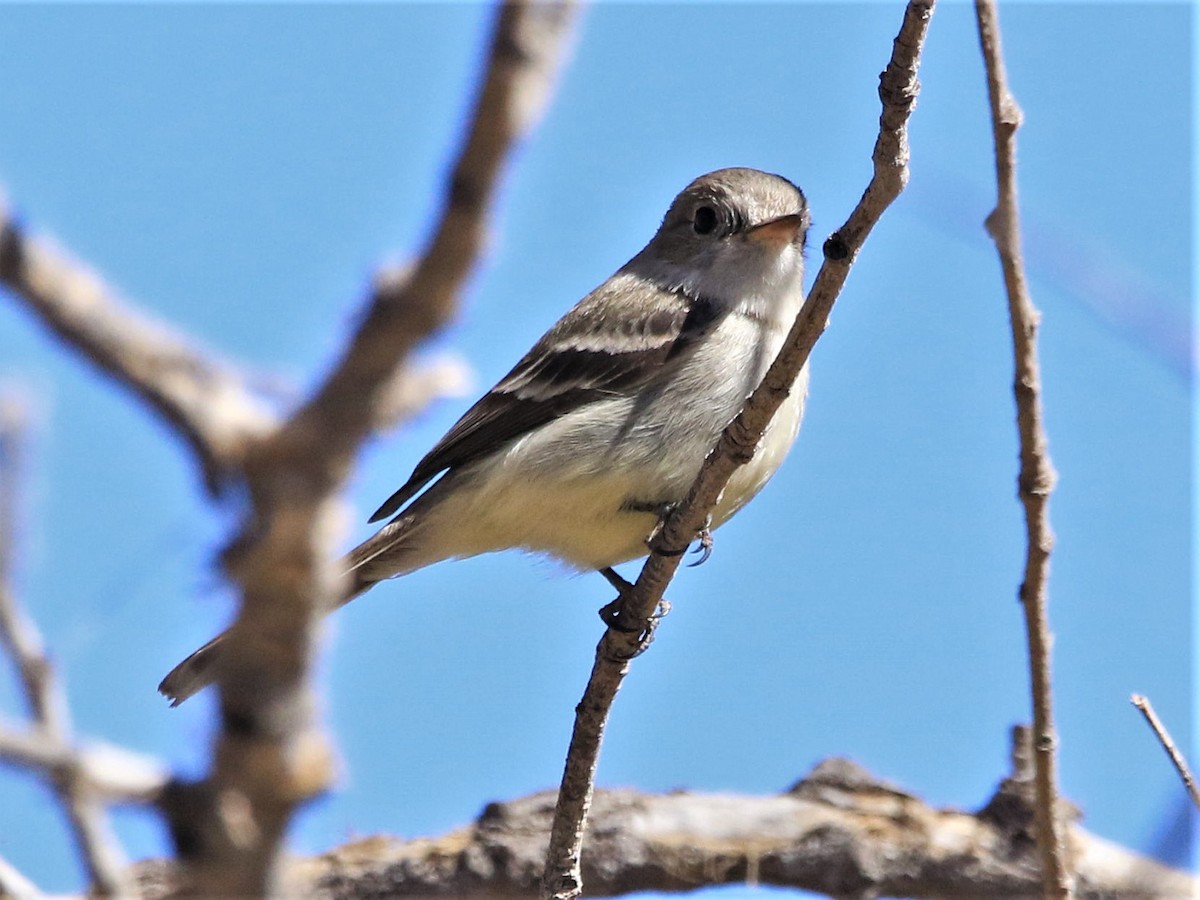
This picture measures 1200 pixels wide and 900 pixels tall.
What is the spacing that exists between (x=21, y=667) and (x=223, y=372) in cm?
62

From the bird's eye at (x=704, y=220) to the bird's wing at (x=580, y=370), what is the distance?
42 cm

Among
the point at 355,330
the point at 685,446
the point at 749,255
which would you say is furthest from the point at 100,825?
the point at 749,255

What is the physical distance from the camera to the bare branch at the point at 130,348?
154 centimetres

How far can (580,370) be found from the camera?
20.8 ft

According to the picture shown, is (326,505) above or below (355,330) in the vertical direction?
below

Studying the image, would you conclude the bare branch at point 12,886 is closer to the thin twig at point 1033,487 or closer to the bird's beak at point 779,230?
the thin twig at point 1033,487

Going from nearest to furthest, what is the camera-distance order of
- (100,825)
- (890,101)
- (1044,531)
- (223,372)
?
(223,372)
(100,825)
(890,101)
(1044,531)

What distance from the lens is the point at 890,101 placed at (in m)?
3.54

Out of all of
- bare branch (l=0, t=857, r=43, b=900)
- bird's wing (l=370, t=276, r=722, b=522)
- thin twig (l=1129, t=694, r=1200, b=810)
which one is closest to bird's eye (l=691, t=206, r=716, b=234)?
bird's wing (l=370, t=276, r=722, b=522)

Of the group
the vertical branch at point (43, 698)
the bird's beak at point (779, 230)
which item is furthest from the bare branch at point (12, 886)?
the bird's beak at point (779, 230)

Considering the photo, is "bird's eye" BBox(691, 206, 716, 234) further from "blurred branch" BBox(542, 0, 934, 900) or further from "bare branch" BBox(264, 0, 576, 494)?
"bare branch" BBox(264, 0, 576, 494)

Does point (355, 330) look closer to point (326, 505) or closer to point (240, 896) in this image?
point (326, 505)

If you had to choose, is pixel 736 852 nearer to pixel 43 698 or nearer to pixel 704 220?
pixel 704 220

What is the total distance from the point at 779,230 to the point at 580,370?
103 cm
